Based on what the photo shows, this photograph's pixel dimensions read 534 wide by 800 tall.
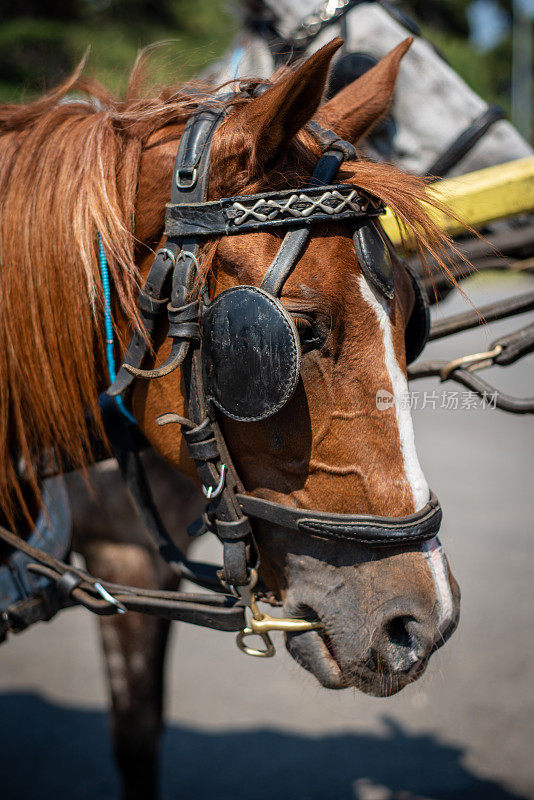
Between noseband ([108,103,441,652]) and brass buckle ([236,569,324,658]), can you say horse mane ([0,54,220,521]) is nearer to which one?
noseband ([108,103,441,652])

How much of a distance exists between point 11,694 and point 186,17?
473 inches

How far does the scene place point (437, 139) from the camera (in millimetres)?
1875

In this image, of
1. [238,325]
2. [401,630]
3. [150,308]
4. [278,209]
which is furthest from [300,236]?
[401,630]

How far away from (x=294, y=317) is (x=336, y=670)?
1.96 feet

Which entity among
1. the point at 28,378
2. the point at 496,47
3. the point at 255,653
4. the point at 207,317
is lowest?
the point at 496,47

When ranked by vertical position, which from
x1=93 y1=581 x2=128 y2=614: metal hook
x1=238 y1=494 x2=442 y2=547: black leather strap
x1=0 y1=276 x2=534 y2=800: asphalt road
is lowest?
x1=0 y1=276 x2=534 y2=800: asphalt road

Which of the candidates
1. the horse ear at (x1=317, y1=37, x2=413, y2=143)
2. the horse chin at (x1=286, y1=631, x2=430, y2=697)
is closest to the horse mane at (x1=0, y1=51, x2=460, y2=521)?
the horse ear at (x1=317, y1=37, x2=413, y2=143)

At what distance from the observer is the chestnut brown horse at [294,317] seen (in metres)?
0.98

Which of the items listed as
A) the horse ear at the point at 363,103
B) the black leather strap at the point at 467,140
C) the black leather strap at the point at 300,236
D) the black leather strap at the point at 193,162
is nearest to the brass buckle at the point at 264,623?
the black leather strap at the point at 300,236

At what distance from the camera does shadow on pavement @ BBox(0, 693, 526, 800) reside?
7.46 feet

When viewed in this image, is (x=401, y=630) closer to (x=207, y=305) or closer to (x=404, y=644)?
(x=404, y=644)

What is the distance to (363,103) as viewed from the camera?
3.82ft

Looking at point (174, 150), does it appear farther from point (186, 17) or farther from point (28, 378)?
point (186, 17)

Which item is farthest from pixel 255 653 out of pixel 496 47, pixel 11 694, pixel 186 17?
pixel 496 47
